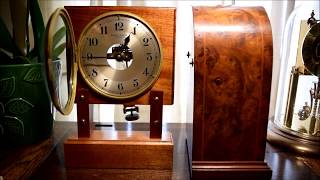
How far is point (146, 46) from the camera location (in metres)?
0.70

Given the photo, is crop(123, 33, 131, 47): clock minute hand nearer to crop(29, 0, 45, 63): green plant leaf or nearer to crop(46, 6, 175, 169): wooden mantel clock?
crop(46, 6, 175, 169): wooden mantel clock

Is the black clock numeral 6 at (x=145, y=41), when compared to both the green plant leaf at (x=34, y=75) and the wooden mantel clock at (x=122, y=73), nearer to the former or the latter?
the wooden mantel clock at (x=122, y=73)

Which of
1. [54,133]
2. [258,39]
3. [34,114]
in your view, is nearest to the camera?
[258,39]

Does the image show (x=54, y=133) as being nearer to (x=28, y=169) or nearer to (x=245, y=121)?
(x=28, y=169)

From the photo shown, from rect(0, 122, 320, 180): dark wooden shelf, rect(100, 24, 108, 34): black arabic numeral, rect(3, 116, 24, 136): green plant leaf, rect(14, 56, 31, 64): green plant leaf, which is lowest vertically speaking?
rect(0, 122, 320, 180): dark wooden shelf

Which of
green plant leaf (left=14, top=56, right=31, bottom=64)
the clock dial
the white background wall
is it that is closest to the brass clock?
the clock dial

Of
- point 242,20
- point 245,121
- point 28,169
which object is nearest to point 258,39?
point 242,20

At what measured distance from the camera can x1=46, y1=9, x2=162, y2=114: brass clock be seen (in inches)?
27.2

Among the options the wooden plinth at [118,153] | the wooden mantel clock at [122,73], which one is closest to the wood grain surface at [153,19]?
the wooden mantel clock at [122,73]

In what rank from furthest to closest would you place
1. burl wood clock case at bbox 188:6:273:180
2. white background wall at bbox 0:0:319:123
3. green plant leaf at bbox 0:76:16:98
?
white background wall at bbox 0:0:319:123 → green plant leaf at bbox 0:76:16:98 → burl wood clock case at bbox 188:6:273:180

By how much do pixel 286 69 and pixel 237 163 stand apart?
1.73 feet

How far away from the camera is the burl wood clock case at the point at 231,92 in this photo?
2.07 ft

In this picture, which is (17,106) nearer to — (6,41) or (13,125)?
(13,125)

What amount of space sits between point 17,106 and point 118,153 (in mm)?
313
